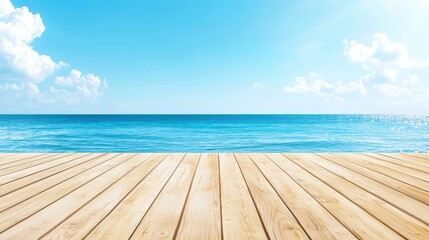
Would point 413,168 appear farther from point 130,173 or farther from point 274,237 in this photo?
point 130,173

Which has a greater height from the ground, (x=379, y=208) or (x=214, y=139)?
(x=379, y=208)

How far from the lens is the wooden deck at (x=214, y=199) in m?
1.22

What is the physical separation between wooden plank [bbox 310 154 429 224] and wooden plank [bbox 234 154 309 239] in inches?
27.7

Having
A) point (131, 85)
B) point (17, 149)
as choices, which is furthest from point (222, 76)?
point (17, 149)

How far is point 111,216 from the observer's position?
1378 mm

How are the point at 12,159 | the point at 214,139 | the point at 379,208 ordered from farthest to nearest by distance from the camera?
the point at 214,139
the point at 12,159
the point at 379,208

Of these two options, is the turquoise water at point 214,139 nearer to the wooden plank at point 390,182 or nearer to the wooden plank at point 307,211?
the wooden plank at point 390,182

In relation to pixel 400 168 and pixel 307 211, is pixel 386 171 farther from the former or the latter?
pixel 307 211

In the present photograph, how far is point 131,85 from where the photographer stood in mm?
49062

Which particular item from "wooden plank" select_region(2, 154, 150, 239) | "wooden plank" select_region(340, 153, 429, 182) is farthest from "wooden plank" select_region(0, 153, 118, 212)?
"wooden plank" select_region(340, 153, 429, 182)

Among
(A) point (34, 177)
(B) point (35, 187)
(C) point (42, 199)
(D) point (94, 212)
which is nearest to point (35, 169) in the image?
(A) point (34, 177)

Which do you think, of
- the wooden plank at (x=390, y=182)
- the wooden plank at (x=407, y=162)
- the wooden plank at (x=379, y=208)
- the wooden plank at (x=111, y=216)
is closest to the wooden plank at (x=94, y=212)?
the wooden plank at (x=111, y=216)

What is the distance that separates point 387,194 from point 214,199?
122 centimetres

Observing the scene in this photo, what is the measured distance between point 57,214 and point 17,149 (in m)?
A: 14.7
